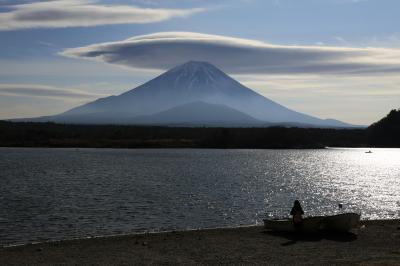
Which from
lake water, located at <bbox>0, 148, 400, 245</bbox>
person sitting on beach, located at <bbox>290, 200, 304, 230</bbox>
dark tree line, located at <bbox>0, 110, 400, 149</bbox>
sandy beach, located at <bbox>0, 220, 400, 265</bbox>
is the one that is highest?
dark tree line, located at <bbox>0, 110, 400, 149</bbox>

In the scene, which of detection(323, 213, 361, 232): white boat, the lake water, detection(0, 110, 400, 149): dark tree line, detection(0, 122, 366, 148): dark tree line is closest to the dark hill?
detection(0, 110, 400, 149): dark tree line

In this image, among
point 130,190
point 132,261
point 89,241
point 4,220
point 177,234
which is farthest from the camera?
point 130,190

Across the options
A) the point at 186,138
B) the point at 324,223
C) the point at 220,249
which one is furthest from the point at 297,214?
the point at 186,138

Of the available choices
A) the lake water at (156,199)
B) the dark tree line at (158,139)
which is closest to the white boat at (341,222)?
the lake water at (156,199)

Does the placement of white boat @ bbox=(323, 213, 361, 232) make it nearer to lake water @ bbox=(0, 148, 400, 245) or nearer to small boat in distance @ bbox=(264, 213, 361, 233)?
small boat in distance @ bbox=(264, 213, 361, 233)

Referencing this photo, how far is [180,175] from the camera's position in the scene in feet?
228

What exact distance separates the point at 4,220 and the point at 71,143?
122013 mm

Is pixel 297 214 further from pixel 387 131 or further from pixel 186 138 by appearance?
pixel 387 131

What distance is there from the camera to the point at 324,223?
28609 mm

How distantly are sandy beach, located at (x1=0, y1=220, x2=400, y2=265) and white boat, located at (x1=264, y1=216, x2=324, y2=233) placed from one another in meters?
0.61

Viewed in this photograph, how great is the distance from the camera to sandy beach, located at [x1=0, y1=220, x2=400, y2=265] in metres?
21.5

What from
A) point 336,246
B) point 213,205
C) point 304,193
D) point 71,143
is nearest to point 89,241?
point 336,246

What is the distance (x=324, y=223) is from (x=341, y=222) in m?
0.80

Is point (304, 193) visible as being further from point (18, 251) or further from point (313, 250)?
point (18, 251)
